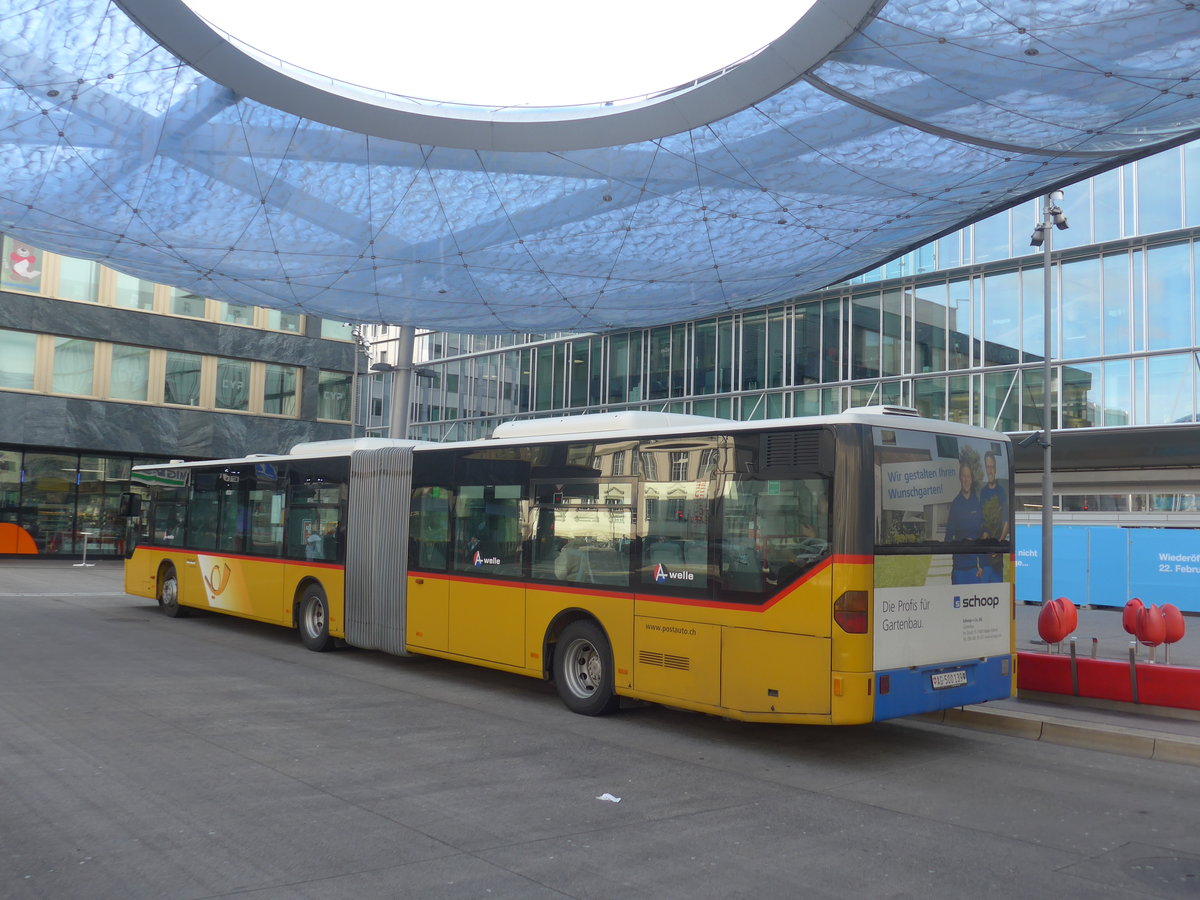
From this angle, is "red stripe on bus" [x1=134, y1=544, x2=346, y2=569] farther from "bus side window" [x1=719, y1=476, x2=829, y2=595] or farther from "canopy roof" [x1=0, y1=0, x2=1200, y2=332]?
"bus side window" [x1=719, y1=476, x2=829, y2=595]

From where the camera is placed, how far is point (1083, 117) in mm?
14125

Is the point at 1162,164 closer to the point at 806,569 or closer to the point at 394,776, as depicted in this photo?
the point at 806,569

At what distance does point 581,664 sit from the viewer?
1087cm

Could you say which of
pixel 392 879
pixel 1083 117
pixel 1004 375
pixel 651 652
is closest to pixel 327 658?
pixel 651 652

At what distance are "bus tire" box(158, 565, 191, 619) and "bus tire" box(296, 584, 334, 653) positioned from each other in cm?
516

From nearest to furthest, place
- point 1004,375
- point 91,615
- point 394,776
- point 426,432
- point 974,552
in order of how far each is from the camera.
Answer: point 394,776 → point 974,552 → point 91,615 → point 1004,375 → point 426,432

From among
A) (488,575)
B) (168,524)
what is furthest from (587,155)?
(168,524)

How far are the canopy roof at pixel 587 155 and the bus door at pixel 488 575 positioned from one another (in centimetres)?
702

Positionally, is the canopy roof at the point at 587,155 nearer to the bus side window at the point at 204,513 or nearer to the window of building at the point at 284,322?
the bus side window at the point at 204,513

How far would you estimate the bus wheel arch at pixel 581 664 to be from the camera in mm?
10422

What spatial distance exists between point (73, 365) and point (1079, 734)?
38.7 metres

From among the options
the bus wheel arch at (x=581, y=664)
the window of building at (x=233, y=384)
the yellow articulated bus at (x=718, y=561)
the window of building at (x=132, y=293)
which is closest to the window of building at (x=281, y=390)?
the window of building at (x=233, y=384)

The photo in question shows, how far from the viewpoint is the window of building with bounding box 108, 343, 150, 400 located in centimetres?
3944

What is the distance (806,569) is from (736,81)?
8373 millimetres
